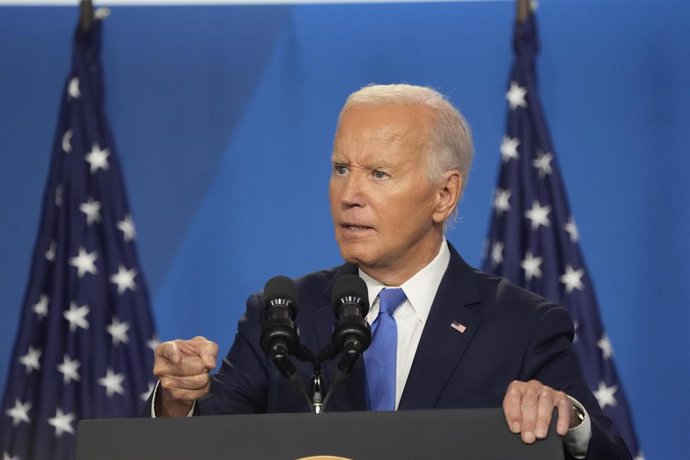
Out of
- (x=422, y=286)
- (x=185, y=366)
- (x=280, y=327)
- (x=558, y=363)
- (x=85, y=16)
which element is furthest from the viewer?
(x=85, y=16)

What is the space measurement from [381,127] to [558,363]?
68 cm

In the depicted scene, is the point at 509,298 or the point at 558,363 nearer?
the point at 558,363

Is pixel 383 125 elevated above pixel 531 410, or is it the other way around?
pixel 383 125

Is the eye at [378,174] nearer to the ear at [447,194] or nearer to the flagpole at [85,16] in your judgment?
the ear at [447,194]

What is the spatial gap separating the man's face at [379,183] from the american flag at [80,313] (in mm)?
2179

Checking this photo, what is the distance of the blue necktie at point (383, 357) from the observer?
101 inches

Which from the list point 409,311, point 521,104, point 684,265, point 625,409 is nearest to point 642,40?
point 521,104

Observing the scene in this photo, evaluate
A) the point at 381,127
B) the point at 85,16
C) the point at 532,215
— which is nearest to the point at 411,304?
the point at 381,127

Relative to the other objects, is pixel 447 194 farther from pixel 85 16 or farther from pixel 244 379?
pixel 85 16

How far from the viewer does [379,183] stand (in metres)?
2.65

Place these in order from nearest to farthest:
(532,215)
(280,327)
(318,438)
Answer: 1. (318,438)
2. (280,327)
3. (532,215)

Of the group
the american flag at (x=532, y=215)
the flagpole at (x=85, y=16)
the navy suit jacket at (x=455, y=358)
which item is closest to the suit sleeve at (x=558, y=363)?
the navy suit jacket at (x=455, y=358)

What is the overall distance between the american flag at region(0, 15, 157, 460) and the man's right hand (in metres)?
2.45

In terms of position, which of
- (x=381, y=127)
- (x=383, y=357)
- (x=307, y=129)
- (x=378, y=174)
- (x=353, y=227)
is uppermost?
(x=307, y=129)
